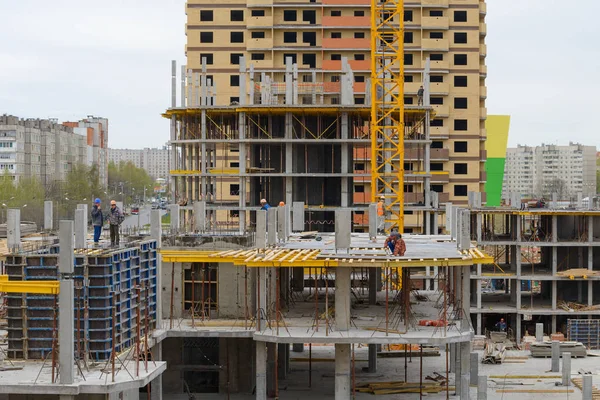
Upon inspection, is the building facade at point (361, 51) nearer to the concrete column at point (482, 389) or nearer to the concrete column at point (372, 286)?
the concrete column at point (372, 286)

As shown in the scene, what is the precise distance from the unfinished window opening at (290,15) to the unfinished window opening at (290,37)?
1295mm

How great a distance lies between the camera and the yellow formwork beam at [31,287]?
33375 millimetres

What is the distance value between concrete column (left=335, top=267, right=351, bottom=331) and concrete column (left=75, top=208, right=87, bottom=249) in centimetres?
944

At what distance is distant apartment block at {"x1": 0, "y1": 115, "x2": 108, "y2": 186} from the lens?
15112cm

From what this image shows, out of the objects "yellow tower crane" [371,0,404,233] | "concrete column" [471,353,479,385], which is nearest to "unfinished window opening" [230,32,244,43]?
"yellow tower crane" [371,0,404,233]

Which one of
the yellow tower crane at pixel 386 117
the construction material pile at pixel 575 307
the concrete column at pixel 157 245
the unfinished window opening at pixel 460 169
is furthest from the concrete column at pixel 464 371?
the unfinished window opening at pixel 460 169

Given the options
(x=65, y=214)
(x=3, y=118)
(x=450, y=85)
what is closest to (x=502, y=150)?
(x=450, y=85)

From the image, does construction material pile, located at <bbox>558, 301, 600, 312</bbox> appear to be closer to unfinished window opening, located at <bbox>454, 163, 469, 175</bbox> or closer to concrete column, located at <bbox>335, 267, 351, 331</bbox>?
concrete column, located at <bbox>335, 267, 351, 331</bbox>

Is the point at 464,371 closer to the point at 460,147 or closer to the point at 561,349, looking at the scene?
the point at 561,349

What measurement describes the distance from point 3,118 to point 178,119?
86.5 metres

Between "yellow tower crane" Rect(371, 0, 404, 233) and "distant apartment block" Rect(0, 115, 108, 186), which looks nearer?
"yellow tower crane" Rect(371, 0, 404, 233)

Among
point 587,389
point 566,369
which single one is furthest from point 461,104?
point 587,389

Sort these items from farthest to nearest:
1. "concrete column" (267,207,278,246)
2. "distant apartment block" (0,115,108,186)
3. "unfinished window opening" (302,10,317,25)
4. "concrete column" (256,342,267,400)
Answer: "distant apartment block" (0,115,108,186) < "unfinished window opening" (302,10,317,25) < "concrete column" (267,207,278,246) < "concrete column" (256,342,267,400)

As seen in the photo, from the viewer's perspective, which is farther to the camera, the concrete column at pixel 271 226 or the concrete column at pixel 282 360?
the concrete column at pixel 282 360
